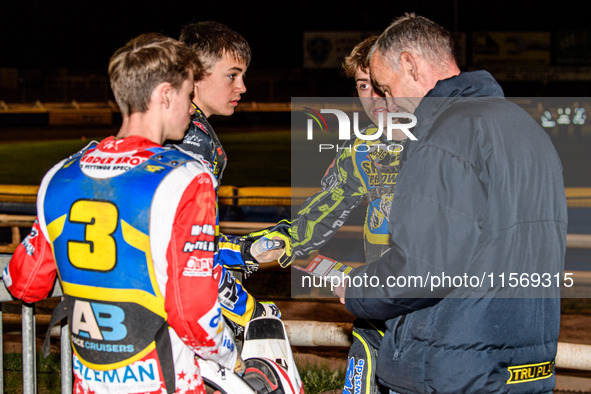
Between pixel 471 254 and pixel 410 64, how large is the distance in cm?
64

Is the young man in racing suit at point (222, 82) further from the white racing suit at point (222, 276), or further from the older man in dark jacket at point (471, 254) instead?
the older man in dark jacket at point (471, 254)

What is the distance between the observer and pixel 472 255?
1973 mm

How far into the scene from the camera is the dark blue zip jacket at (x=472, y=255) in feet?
6.30

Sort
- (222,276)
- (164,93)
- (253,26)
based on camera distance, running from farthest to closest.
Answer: (253,26) < (222,276) < (164,93)

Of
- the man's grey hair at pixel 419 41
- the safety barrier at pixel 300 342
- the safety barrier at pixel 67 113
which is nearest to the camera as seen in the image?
the man's grey hair at pixel 419 41

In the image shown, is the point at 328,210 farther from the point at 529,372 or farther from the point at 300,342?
the point at 529,372

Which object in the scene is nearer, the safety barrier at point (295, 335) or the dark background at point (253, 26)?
the safety barrier at point (295, 335)

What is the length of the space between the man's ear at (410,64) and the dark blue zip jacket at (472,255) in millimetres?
142

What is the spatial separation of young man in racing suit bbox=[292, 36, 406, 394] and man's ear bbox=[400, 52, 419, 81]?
0.79 meters

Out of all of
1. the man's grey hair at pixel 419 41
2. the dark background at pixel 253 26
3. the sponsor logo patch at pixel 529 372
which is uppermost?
the dark background at pixel 253 26

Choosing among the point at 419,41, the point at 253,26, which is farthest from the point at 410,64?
the point at 253,26

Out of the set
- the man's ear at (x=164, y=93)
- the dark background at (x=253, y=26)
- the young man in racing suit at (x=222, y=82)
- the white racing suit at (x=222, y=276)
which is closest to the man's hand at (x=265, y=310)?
the white racing suit at (x=222, y=276)

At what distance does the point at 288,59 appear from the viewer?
140 ft

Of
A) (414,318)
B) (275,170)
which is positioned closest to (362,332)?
(414,318)
